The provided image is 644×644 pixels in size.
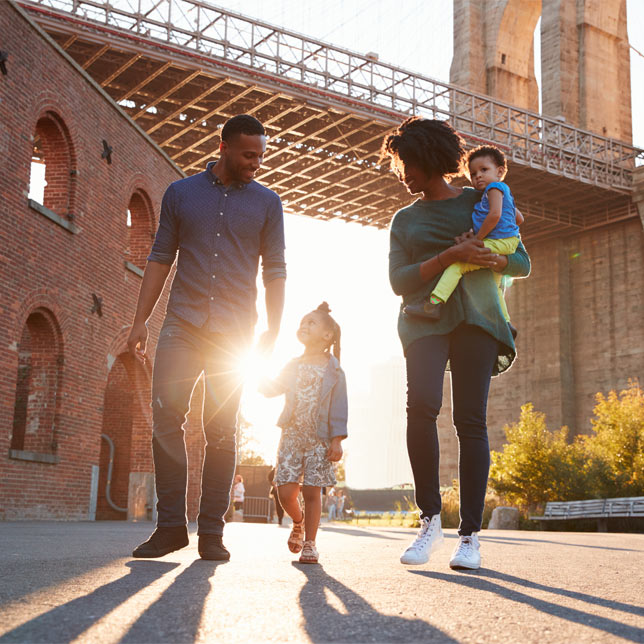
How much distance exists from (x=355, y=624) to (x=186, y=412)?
214cm

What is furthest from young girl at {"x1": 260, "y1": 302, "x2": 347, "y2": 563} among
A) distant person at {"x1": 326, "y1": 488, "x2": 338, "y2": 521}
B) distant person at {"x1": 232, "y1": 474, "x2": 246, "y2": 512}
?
distant person at {"x1": 326, "y1": 488, "x2": 338, "y2": 521}

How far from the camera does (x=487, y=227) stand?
411 centimetres

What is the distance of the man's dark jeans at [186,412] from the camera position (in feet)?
13.6

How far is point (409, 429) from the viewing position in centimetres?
417

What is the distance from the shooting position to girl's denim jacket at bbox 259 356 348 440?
4961mm

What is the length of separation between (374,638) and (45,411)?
1216 centimetres

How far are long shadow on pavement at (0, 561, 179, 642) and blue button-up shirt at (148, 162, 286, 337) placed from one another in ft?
4.43

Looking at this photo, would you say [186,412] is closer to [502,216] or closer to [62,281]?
[502,216]

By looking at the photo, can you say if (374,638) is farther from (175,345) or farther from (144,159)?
(144,159)

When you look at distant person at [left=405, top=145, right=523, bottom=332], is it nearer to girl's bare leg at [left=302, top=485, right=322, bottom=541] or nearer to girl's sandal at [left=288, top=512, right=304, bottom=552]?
girl's bare leg at [left=302, top=485, right=322, bottom=541]

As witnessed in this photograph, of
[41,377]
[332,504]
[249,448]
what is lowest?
[332,504]

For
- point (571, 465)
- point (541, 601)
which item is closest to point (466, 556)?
point (541, 601)

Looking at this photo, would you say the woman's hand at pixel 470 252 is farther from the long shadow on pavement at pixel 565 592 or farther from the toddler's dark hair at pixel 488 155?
the long shadow on pavement at pixel 565 592

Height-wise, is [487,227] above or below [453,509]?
above
